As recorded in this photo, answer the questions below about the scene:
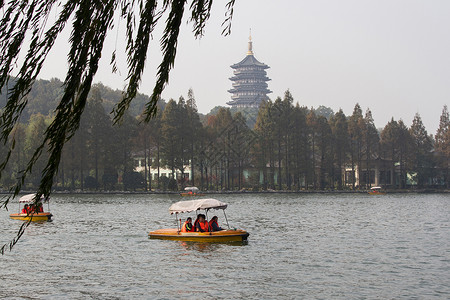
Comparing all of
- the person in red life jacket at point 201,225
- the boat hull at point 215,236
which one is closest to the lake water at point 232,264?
the boat hull at point 215,236

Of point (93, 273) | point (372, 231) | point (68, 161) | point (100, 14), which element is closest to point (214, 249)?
point (93, 273)

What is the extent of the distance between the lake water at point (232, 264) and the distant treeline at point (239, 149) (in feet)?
174

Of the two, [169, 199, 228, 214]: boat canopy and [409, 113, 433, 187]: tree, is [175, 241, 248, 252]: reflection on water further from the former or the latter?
[409, 113, 433, 187]: tree

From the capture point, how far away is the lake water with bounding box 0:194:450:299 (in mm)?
21641

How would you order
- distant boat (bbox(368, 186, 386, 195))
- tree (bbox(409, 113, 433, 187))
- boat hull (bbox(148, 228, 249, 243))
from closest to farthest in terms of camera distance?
boat hull (bbox(148, 228, 249, 243)) < distant boat (bbox(368, 186, 386, 195)) < tree (bbox(409, 113, 433, 187))

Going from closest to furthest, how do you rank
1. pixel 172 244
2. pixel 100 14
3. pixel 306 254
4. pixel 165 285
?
pixel 100 14 < pixel 165 285 < pixel 306 254 < pixel 172 244

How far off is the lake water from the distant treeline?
5289 cm

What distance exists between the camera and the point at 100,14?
6.09 metres

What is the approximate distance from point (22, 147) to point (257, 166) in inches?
1566

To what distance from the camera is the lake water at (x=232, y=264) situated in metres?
21.6

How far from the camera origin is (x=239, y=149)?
10906cm

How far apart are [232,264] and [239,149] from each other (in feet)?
269

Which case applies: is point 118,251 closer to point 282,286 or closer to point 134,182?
point 282,286

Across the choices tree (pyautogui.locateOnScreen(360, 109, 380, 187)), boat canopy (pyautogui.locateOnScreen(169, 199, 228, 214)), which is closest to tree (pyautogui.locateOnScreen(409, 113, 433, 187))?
tree (pyautogui.locateOnScreen(360, 109, 380, 187))
